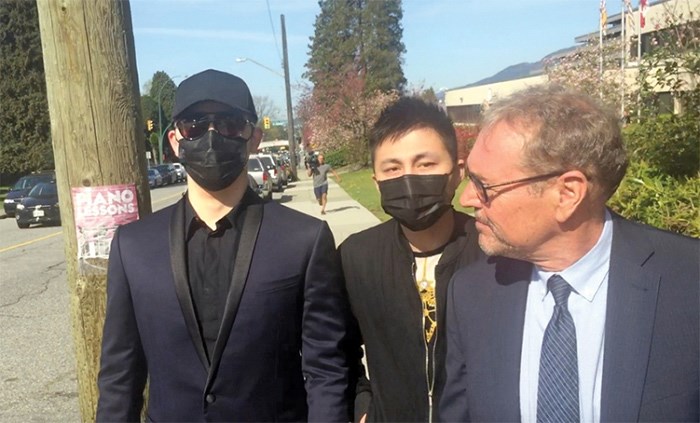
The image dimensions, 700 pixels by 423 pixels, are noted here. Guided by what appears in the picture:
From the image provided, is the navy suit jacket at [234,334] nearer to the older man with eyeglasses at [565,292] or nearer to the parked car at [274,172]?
the older man with eyeglasses at [565,292]

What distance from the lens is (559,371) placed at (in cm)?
178

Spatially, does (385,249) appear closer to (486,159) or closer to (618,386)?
(486,159)

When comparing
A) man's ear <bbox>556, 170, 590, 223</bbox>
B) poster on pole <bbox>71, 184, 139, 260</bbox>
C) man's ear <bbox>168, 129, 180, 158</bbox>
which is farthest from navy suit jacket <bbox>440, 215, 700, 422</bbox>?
poster on pole <bbox>71, 184, 139, 260</bbox>

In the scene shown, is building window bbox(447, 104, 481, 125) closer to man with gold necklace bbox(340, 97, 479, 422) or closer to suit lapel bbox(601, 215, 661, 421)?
man with gold necklace bbox(340, 97, 479, 422)

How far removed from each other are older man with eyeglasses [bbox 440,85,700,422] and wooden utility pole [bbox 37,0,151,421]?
1323 mm

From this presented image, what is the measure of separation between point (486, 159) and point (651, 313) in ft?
2.05

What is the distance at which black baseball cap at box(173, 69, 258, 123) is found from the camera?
2.12 metres

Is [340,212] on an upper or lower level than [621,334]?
lower

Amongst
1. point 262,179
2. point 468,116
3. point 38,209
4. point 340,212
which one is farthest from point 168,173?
point 468,116

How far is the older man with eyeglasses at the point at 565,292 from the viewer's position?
1686 millimetres

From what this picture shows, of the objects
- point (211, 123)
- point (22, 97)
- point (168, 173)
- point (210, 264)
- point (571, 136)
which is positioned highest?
point (22, 97)

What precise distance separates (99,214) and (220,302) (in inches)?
30.0

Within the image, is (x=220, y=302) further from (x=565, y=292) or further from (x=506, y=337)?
(x=565, y=292)

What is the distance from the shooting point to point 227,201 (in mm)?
2131
